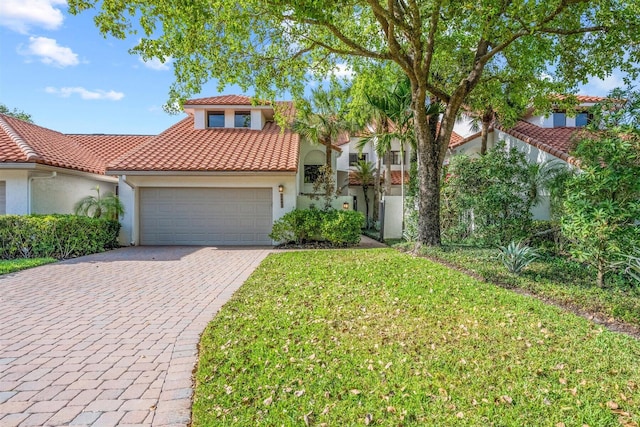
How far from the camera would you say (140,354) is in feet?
13.4

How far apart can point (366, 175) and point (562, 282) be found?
17397 millimetres

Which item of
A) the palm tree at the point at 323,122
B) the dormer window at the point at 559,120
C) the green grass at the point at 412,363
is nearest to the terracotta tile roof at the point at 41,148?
the palm tree at the point at 323,122

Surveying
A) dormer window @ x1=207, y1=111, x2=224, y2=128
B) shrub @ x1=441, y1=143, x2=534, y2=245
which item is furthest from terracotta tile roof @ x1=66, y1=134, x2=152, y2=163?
shrub @ x1=441, y1=143, x2=534, y2=245

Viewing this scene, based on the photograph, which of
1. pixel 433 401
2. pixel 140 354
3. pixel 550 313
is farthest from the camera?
pixel 550 313

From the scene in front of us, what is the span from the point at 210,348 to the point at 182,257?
7841mm

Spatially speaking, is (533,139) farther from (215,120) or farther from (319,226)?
(215,120)

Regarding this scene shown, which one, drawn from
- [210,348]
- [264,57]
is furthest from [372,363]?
[264,57]

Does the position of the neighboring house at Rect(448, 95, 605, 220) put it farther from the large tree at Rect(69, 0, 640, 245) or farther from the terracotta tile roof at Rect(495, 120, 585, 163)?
the large tree at Rect(69, 0, 640, 245)

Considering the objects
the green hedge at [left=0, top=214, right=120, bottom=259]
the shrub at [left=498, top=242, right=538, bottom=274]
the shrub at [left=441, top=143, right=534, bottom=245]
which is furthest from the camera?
the green hedge at [left=0, top=214, right=120, bottom=259]

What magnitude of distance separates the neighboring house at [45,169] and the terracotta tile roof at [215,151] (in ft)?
6.19

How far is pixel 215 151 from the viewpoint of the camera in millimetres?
15258

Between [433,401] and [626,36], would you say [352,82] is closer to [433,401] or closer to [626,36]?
[626,36]

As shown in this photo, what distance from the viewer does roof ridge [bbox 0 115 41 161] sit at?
39.6 feet

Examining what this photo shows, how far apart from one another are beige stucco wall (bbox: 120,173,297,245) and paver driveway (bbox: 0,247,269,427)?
524cm
